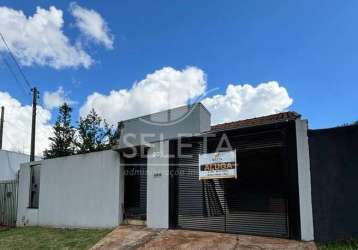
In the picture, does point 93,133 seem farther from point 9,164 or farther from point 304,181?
point 304,181

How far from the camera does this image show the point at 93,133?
22.7 metres

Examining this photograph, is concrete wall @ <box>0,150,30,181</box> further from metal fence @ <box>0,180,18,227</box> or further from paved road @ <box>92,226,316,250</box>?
paved road @ <box>92,226,316,250</box>

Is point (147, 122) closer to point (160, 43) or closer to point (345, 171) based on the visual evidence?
point (160, 43)

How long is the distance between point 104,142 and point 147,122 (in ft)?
21.5

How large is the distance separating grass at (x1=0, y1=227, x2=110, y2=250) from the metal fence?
2931 mm

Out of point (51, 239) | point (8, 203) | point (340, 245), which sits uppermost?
point (8, 203)

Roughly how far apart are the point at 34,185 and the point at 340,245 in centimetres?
1312

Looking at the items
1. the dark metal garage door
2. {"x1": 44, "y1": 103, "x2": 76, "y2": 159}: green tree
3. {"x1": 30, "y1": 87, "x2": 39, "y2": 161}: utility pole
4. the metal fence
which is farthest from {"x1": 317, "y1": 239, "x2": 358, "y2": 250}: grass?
{"x1": 44, "y1": 103, "x2": 76, "y2": 159}: green tree

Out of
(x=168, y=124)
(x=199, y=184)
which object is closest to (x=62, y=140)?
(x=168, y=124)

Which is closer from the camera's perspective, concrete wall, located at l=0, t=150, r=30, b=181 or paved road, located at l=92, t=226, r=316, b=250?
paved road, located at l=92, t=226, r=316, b=250

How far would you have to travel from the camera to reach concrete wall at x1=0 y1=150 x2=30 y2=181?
20234 mm

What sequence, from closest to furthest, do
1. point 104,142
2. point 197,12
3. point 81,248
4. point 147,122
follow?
1. point 81,248
2. point 197,12
3. point 147,122
4. point 104,142

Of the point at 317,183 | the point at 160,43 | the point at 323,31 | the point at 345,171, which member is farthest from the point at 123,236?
the point at 323,31

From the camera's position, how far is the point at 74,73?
14344mm
